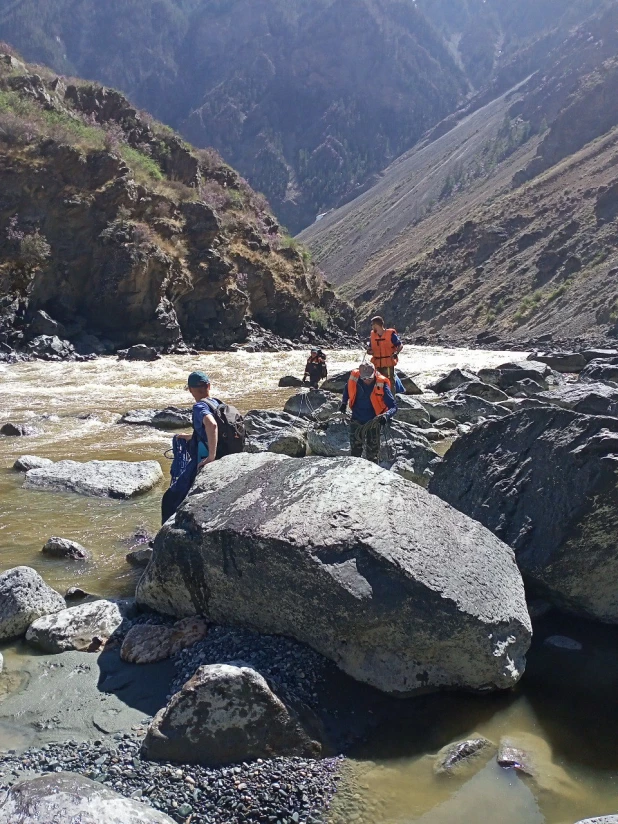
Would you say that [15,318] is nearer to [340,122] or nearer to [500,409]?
[500,409]

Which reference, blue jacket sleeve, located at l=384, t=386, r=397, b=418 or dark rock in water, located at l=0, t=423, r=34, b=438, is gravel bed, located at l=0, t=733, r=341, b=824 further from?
dark rock in water, located at l=0, t=423, r=34, b=438

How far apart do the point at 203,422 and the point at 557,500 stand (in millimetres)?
3124

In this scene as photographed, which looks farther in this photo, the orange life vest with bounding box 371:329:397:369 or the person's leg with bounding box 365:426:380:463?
the orange life vest with bounding box 371:329:397:369

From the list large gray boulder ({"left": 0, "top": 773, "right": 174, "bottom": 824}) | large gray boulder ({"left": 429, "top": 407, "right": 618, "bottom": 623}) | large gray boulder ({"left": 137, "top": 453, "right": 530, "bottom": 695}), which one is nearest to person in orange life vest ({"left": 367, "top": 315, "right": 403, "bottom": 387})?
large gray boulder ({"left": 429, "top": 407, "right": 618, "bottom": 623})

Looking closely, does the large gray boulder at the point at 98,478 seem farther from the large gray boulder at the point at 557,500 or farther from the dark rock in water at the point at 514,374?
the dark rock in water at the point at 514,374

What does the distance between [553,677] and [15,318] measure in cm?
2601

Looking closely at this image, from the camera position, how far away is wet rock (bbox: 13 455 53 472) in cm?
965

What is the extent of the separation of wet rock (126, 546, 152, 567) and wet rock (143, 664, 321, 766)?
2679 millimetres

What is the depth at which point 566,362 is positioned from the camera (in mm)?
29641

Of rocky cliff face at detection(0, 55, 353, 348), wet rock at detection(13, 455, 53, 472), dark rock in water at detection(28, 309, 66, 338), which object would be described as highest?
rocky cliff face at detection(0, 55, 353, 348)

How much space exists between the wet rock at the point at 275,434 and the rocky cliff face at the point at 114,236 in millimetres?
15849

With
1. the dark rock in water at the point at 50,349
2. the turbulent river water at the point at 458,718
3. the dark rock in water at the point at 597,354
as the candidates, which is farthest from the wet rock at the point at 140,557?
the dark rock in water at the point at 597,354

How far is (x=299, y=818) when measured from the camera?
10.3ft

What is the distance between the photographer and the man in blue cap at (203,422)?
5.77m
